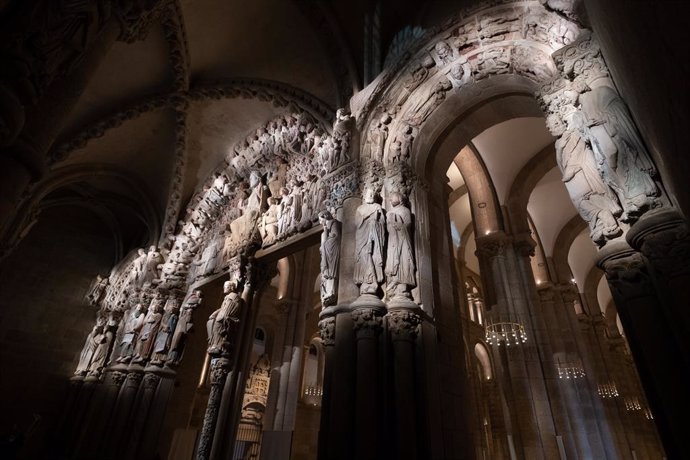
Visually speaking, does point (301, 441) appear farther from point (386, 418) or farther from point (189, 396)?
point (386, 418)

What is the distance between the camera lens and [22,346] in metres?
10.5

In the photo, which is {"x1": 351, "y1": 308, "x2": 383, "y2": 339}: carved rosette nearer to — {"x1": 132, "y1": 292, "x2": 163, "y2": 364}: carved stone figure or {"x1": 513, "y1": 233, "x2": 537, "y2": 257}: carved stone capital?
{"x1": 513, "y1": 233, "x2": 537, "y2": 257}: carved stone capital

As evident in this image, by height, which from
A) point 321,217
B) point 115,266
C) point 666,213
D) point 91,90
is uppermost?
point 91,90

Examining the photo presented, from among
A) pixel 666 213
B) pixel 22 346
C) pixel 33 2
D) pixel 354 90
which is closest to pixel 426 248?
pixel 666 213

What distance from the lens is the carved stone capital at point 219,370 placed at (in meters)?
5.97

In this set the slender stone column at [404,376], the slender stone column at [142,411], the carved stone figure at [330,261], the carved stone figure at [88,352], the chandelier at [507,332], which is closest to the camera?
the slender stone column at [404,376]

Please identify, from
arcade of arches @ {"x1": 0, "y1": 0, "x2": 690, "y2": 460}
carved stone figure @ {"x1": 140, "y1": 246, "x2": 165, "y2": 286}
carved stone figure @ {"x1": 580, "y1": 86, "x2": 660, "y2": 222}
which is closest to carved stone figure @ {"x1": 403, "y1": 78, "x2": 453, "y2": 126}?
arcade of arches @ {"x1": 0, "y1": 0, "x2": 690, "y2": 460}

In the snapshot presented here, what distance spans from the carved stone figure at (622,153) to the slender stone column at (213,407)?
18.5 feet

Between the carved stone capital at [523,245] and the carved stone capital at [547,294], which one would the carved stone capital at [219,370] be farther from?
the carved stone capital at [547,294]

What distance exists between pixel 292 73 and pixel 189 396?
22.6 feet

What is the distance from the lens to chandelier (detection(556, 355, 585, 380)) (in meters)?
7.73

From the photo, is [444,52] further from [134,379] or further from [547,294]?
[134,379]

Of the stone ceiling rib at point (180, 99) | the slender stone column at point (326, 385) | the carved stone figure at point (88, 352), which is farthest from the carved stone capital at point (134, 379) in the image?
the slender stone column at point (326, 385)

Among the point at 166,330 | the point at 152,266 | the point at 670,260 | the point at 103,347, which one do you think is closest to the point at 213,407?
the point at 166,330
